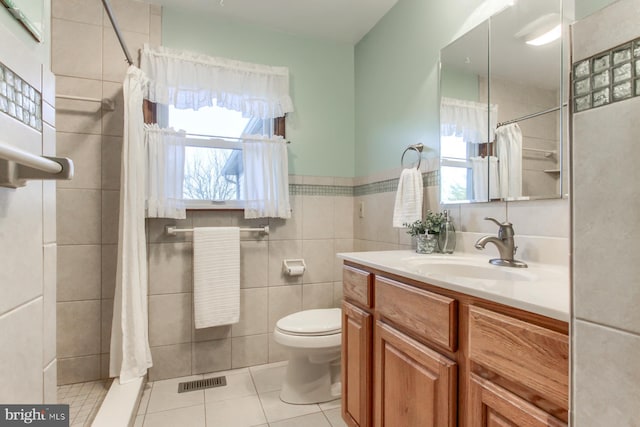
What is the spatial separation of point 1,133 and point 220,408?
1.70 metres

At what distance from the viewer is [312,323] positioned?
1.82m

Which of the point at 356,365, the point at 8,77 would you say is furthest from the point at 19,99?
the point at 356,365

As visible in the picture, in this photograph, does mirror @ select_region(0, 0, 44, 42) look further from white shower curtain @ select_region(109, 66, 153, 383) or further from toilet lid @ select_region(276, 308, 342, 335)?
toilet lid @ select_region(276, 308, 342, 335)

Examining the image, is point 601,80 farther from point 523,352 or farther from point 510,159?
point 510,159

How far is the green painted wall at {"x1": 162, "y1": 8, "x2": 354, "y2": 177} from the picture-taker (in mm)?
2174

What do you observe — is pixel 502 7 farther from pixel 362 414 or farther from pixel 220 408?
pixel 220 408

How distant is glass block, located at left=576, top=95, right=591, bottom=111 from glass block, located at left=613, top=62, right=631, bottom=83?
0.04 m

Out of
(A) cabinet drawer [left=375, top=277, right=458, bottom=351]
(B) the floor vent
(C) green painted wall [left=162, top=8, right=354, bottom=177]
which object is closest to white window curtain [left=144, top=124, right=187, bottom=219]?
(C) green painted wall [left=162, top=8, right=354, bottom=177]

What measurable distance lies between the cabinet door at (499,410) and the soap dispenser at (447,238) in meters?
0.85

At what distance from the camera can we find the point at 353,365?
143 centimetres

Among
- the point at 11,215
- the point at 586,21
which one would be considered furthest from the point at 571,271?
the point at 11,215

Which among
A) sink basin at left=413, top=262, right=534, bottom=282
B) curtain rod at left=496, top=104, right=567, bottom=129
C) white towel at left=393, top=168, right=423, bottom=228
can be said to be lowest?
sink basin at left=413, top=262, right=534, bottom=282

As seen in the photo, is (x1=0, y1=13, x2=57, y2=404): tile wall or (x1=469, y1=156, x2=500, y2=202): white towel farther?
(x1=469, y1=156, x2=500, y2=202): white towel

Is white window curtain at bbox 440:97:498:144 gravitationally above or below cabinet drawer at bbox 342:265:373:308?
above
